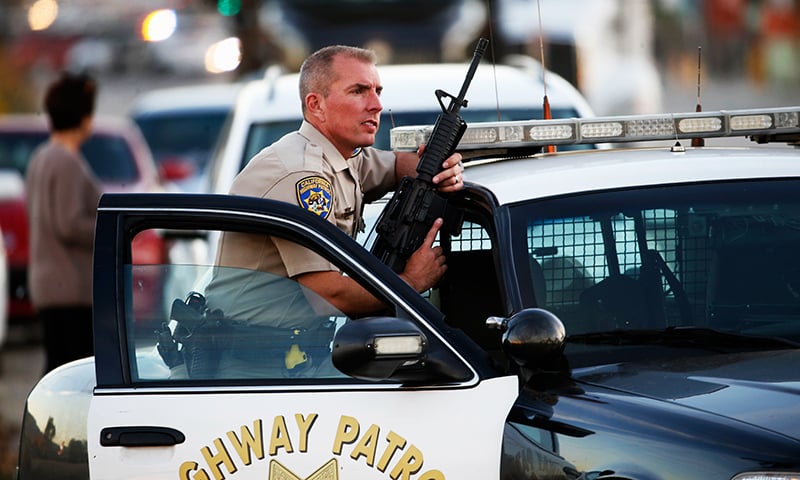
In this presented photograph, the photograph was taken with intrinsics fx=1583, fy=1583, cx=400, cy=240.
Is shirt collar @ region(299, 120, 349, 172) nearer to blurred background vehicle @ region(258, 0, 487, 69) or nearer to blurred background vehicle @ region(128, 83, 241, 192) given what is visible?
blurred background vehicle @ region(128, 83, 241, 192)

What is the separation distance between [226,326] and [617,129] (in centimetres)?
141

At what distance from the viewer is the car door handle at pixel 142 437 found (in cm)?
382

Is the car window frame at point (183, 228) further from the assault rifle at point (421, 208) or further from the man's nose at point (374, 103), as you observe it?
the man's nose at point (374, 103)

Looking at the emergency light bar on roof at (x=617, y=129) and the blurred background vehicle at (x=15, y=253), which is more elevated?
the blurred background vehicle at (x=15, y=253)

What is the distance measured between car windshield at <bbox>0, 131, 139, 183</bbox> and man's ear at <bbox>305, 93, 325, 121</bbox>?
9047 mm

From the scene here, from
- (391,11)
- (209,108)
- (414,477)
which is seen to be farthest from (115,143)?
(414,477)

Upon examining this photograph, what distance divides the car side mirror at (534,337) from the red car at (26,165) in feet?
31.3

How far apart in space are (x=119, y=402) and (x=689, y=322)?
1.42 meters

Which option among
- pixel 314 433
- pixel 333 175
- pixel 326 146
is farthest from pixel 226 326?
pixel 326 146

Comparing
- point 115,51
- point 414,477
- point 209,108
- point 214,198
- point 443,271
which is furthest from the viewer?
point 115,51

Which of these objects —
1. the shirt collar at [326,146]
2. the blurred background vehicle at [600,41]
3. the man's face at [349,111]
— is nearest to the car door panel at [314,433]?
the shirt collar at [326,146]

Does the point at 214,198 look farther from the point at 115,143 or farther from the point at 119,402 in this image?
the point at 115,143

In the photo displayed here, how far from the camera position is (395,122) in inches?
318

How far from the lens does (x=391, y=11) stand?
64.7 feet
